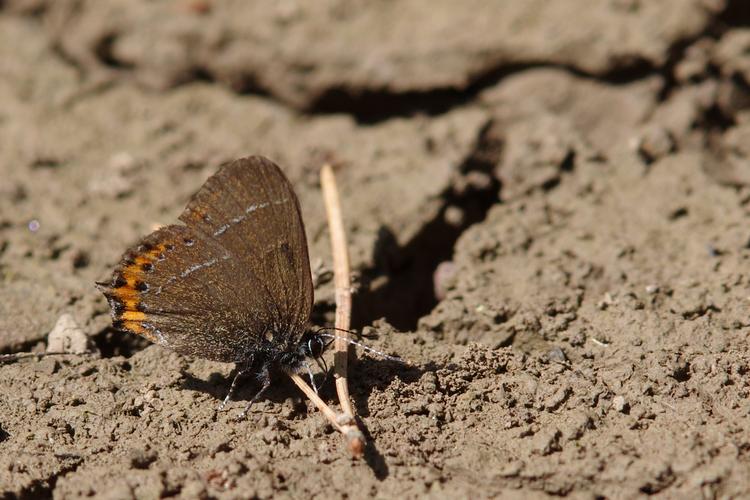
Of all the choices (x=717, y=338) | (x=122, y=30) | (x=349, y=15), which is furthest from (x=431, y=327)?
(x=122, y=30)

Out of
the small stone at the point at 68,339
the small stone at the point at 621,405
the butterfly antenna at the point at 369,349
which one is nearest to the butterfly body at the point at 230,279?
the butterfly antenna at the point at 369,349

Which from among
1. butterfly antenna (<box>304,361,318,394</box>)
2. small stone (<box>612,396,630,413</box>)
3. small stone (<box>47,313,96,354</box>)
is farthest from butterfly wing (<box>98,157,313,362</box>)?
small stone (<box>612,396,630,413</box>)

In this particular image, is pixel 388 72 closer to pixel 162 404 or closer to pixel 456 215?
pixel 456 215

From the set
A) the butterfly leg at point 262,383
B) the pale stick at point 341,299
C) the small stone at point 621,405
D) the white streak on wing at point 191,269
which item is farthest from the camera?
the white streak on wing at point 191,269

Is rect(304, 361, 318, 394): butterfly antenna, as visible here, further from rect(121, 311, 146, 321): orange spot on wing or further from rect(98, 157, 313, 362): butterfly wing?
rect(121, 311, 146, 321): orange spot on wing

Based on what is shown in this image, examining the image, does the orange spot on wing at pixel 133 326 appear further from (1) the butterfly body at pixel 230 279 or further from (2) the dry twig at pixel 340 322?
(2) the dry twig at pixel 340 322
